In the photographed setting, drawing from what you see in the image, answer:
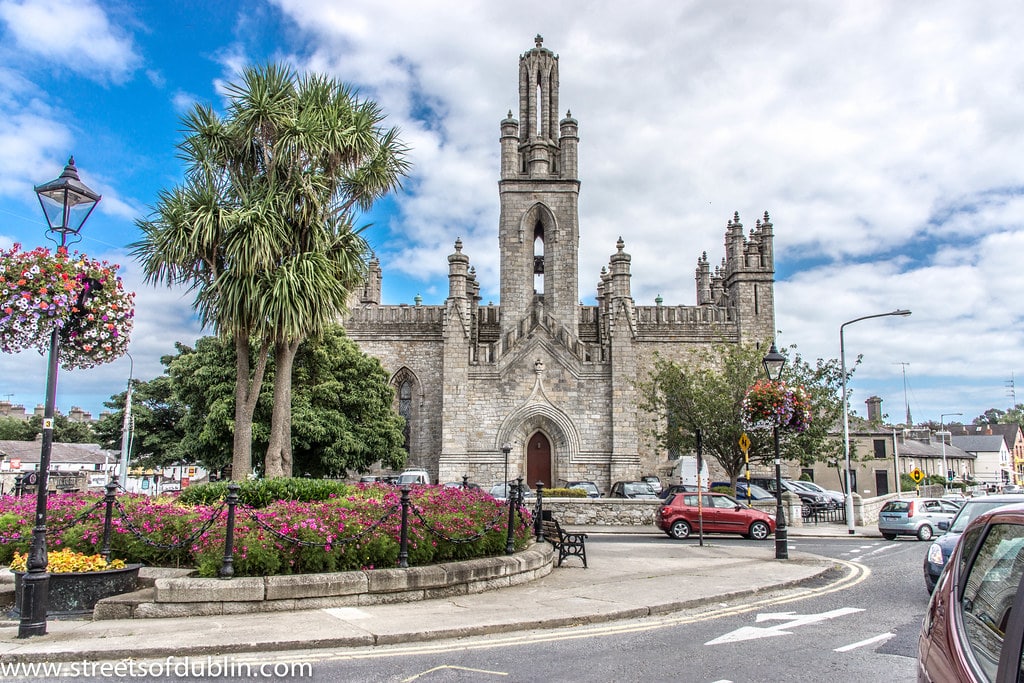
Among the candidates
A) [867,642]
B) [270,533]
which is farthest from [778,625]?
[270,533]

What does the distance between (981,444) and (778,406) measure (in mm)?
72629

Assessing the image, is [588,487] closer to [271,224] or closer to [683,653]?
[271,224]

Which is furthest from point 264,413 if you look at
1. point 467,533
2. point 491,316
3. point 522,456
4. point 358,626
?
point 358,626

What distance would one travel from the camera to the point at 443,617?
8.66 meters

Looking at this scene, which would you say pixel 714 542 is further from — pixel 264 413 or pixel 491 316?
pixel 491 316

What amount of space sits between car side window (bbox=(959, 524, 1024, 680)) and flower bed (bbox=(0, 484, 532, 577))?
26.1ft

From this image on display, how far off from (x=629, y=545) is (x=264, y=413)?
16.9m

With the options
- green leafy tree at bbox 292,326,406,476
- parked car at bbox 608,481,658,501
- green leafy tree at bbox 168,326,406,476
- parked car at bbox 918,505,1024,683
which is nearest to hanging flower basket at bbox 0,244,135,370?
parked car at bbox 918,505,1024,683

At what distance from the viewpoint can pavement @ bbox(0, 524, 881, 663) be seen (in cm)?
716

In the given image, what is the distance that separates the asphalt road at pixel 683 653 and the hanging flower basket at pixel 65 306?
463 centimetres

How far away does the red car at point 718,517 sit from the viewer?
842 inches

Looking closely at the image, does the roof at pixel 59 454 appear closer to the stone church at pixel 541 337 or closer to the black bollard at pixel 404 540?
the stone church at pixel 541 337

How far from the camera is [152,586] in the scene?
938 cm

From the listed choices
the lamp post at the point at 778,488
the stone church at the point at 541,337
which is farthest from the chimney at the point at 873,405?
the lamp post at the point at 778,488
